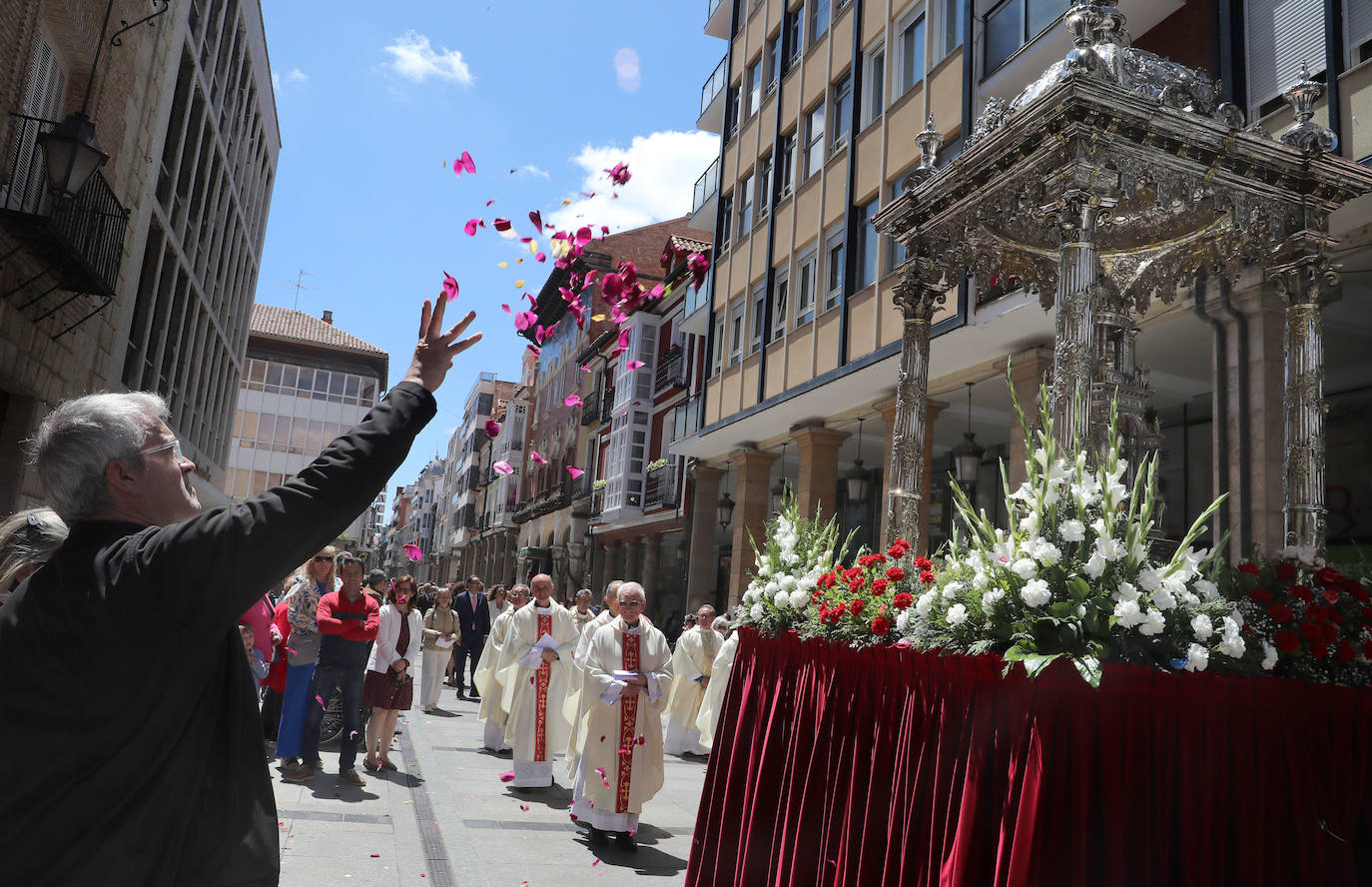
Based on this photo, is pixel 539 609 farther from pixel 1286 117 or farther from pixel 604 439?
pixel 604 439

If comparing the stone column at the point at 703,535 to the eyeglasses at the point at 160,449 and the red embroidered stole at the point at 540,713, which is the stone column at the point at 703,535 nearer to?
the red embroidered stole at the point at 540,713

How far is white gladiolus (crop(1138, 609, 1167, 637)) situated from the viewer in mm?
3588

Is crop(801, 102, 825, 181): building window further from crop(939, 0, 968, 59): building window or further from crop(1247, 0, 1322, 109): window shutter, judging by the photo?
crop(1247, 0, 1322, 109): window shutter

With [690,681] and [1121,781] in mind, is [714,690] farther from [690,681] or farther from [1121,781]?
[1121,781]

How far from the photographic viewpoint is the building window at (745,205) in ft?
71.6

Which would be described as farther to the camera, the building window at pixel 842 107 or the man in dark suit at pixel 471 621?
the man in dark suit at pixel 471 621

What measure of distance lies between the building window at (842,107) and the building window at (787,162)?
1399mm

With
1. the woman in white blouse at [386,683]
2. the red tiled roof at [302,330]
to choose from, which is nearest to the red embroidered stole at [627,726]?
the woman in white blouse at [386,683]

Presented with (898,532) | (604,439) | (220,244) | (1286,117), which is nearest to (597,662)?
(898,532)

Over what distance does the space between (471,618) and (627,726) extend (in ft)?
36.5

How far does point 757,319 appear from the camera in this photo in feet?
67.6

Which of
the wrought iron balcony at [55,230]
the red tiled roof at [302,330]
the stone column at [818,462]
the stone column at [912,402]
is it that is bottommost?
the stone column at [912,402]

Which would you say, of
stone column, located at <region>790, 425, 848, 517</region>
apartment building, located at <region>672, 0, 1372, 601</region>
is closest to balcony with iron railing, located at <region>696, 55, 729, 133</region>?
apartment building, located at <region>672, 0, 1372, 601</region>

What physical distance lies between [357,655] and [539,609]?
73.4 inches
